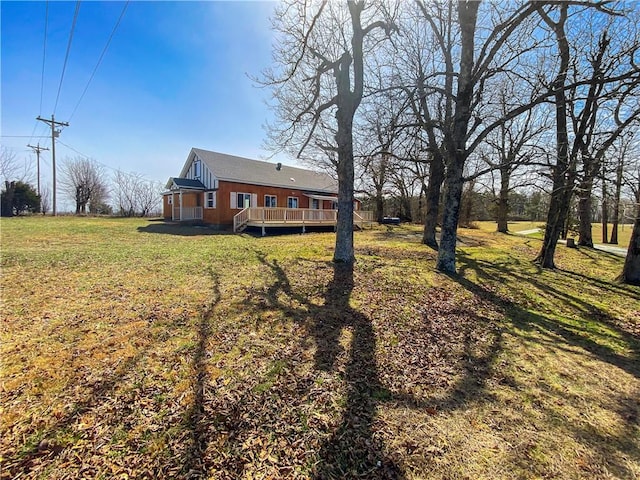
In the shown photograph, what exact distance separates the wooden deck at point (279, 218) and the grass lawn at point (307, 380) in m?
9.96

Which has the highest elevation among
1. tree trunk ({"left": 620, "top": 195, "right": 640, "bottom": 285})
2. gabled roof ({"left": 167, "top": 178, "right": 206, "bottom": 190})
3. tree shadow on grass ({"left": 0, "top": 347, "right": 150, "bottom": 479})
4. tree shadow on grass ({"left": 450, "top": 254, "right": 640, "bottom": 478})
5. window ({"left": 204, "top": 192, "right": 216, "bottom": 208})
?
gabled roof ({"left": 167, "top": 178, "right": 206, "bottom": 190})

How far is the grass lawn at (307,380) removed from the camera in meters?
2.02

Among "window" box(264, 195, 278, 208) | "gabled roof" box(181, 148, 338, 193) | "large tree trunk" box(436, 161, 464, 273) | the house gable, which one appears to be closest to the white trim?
the house gable

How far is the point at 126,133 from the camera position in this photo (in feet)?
49.1

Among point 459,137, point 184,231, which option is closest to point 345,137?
point 459,137

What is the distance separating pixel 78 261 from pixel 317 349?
23.1 ft

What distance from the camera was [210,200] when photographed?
19.1 metres

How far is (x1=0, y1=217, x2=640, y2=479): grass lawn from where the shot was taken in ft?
6.62

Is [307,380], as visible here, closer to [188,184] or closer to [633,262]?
[633,262]

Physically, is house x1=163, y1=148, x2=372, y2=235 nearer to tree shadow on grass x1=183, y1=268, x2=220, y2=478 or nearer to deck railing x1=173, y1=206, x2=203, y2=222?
deck railing x1=173, y1=206, x2=203, y2=222

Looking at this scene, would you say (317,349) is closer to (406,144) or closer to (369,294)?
(369,294)

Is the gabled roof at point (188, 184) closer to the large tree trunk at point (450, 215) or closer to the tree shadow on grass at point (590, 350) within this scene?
the large tree trunk at point (450, 215)

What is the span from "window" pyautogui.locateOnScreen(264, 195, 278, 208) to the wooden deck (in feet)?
11.6

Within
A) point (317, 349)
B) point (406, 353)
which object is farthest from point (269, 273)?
point (406, 353)
